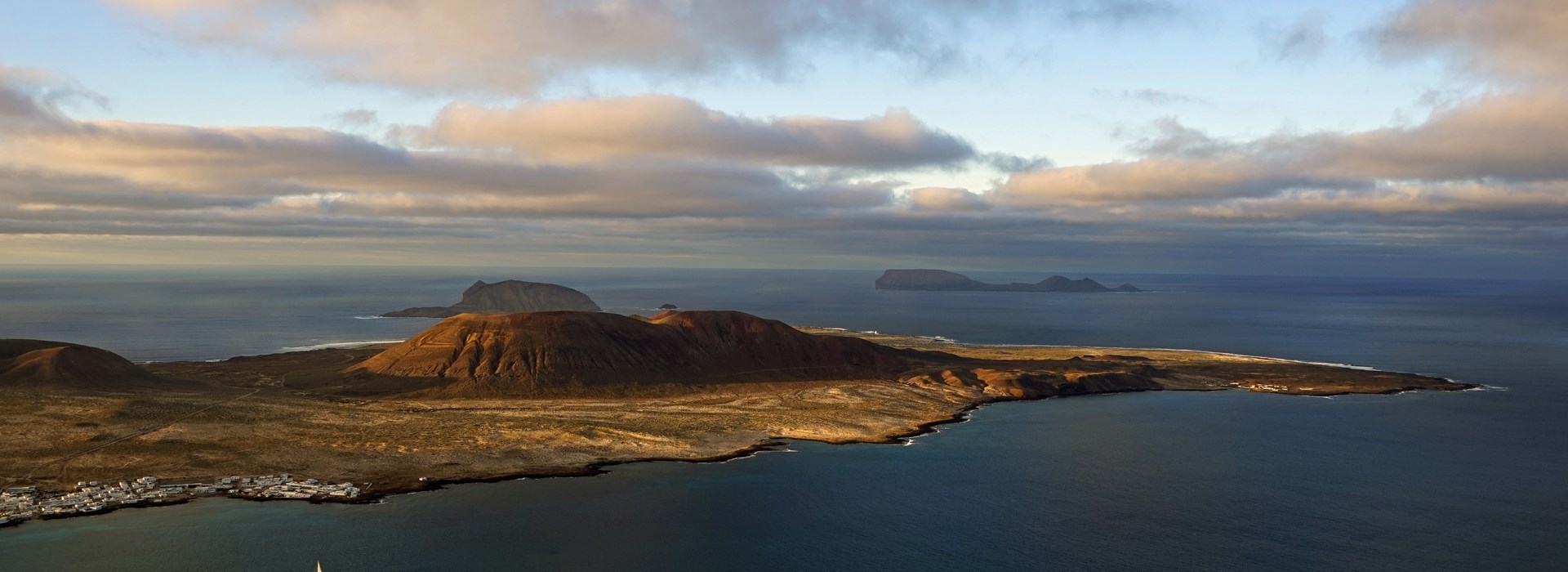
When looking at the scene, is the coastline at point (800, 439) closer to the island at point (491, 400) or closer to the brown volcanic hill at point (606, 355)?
the island at point (491, 400)

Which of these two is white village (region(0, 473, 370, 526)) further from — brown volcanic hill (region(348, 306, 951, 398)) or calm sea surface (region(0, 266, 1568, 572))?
brown volcanic hill (region(348, 306, 951, 398))

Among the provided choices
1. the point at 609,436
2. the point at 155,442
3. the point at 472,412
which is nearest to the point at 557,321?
the point at 472,412

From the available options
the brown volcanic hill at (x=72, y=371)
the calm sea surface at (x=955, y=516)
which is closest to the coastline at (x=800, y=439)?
the calm sea surface at (x=955, y=516)

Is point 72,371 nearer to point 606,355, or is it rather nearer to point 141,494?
point 141,494

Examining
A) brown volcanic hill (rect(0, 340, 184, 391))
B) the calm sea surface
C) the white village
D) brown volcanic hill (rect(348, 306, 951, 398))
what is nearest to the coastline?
the white village

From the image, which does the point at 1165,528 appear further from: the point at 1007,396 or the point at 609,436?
the point at 1007,396
